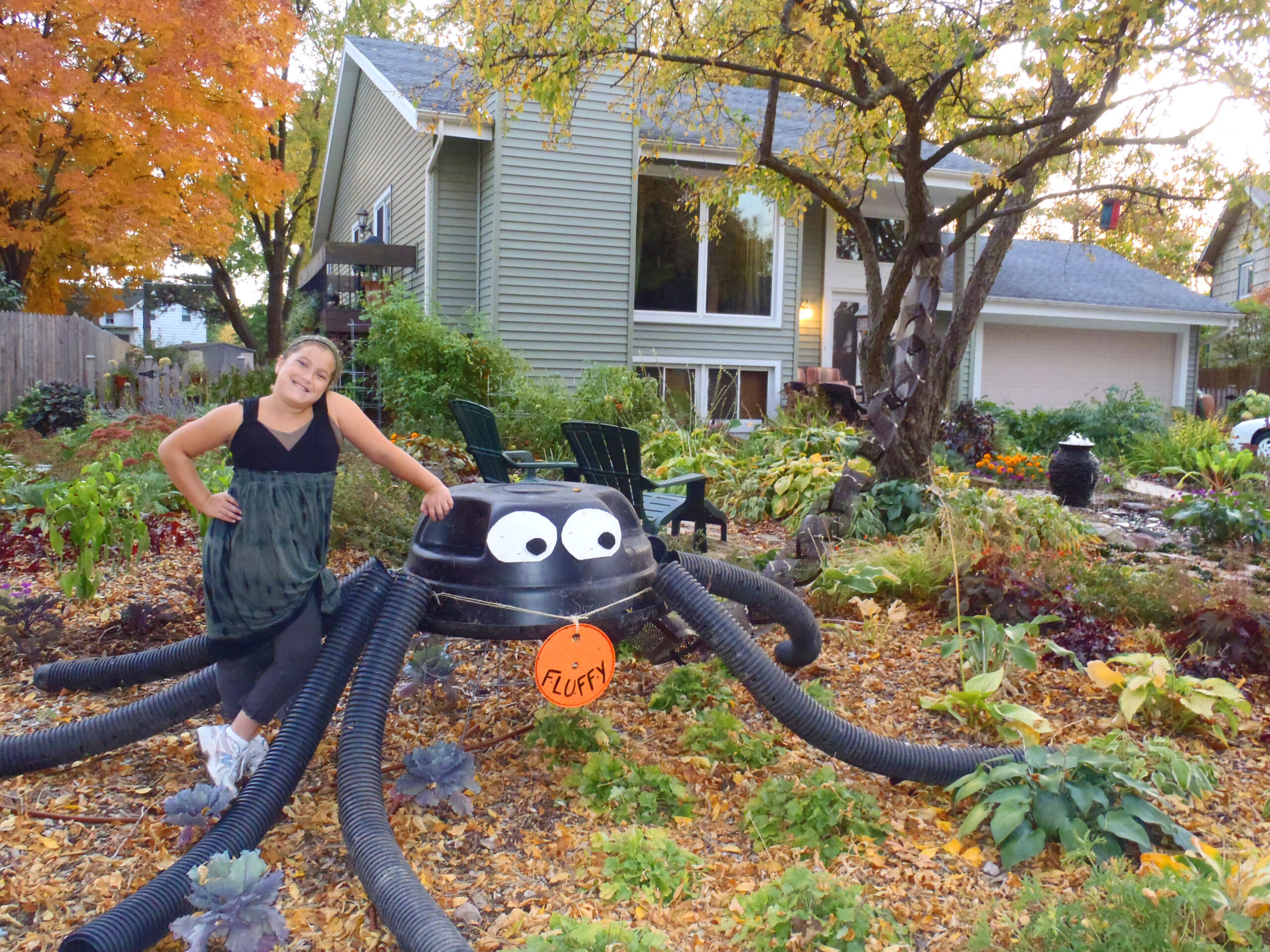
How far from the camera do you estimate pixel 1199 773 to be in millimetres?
2617

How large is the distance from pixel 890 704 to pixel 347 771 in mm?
2029

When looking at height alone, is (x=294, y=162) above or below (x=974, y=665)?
above

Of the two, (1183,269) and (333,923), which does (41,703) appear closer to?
(333,923)

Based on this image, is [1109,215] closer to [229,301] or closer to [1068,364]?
[1068,364]

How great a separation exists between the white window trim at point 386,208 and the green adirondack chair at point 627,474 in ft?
32.5

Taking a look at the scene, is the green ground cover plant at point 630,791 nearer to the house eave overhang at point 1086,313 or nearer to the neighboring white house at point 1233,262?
the house eave overhang at point 1086,313

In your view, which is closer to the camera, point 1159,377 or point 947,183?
point 947,183

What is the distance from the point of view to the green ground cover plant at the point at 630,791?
2.64 m

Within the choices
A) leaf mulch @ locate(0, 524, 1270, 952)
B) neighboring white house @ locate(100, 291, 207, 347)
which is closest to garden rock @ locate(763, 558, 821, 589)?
leaf mulch @ locate(0, 524, 1270, 952)

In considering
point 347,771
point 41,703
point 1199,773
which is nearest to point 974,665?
point 1199,773

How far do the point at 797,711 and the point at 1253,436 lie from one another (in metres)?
12.8

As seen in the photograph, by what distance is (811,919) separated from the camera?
2.05 m

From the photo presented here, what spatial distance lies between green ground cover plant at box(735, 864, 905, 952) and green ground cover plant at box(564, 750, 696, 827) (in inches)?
19.8

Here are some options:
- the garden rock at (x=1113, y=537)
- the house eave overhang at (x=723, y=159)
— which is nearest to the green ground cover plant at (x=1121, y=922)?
the garden rock at (x=1113, y=537)
